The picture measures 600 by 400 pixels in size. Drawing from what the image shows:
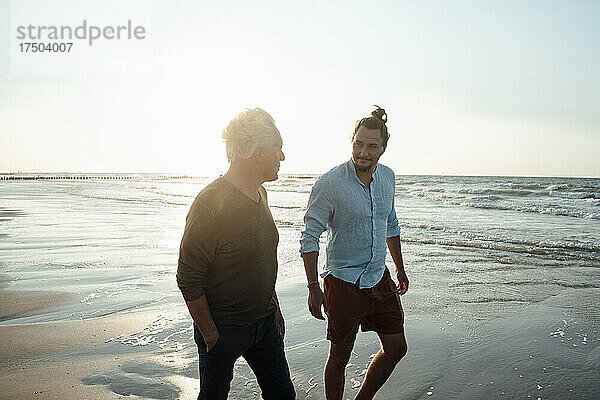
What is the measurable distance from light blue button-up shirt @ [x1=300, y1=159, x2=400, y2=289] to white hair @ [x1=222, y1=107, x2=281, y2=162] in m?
0.85

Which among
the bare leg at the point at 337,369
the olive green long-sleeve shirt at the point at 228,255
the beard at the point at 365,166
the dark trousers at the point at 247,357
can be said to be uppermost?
the beard at the point at 365,166

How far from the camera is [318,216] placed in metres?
3.15

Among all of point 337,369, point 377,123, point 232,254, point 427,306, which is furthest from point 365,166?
point 427,306

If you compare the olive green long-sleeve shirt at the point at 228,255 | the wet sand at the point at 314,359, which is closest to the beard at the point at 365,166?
the olive green long-sleeve shirt at the point at 228,255

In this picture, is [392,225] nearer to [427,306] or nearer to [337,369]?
[337,369]

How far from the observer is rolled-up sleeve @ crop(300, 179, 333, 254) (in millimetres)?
3145

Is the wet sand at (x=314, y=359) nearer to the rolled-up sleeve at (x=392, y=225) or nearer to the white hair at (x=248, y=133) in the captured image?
the rolled-up sleeve at (x=392, y=225)

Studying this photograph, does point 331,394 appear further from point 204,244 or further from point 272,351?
point 204,244

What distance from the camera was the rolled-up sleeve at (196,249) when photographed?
7.18 feet

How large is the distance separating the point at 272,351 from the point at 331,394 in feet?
2.63

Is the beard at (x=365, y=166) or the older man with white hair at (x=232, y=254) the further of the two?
the beard at (x=365, y=166)

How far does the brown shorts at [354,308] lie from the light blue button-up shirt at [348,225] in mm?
58

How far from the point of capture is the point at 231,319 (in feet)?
7.82

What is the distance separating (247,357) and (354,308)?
82 cm
